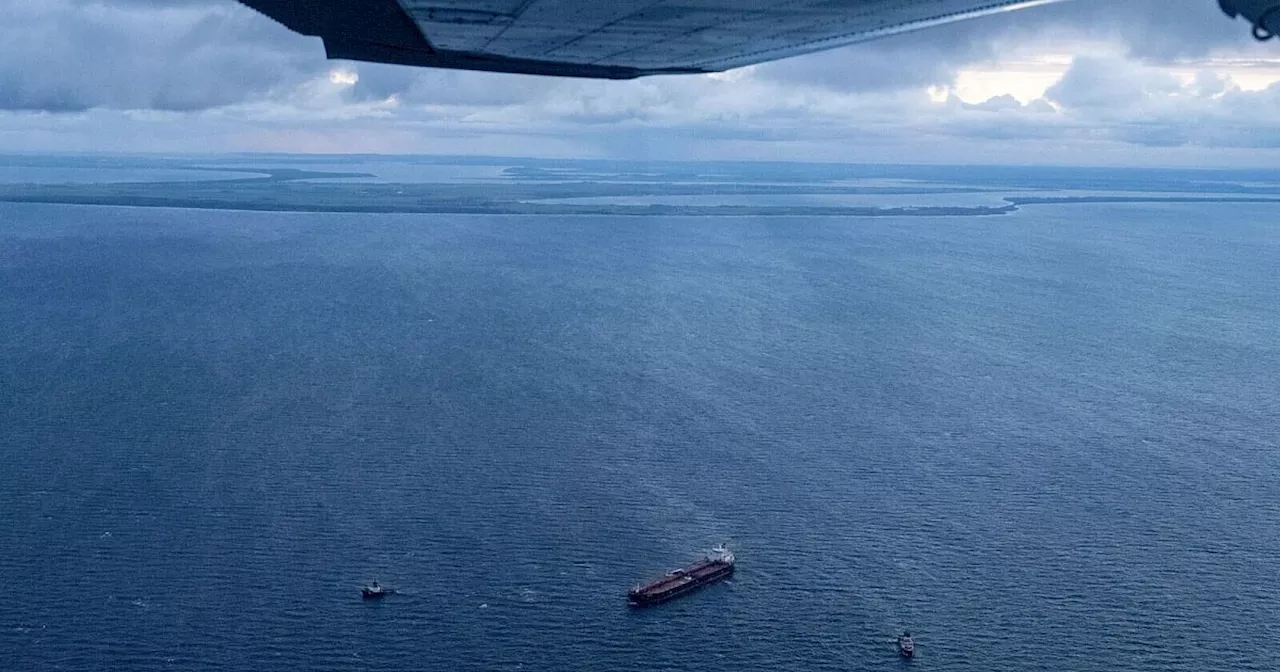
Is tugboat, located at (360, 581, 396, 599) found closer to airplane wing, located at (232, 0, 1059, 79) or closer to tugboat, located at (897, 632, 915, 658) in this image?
tugboat, located at (897, 632, 915, 658)

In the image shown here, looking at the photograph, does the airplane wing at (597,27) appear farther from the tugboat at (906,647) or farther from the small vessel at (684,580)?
the small vessel at (684,580)

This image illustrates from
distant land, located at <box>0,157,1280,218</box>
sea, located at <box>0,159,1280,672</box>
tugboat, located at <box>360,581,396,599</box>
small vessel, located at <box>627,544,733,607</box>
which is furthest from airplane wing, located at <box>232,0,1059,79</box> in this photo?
distant land, located at <box>0,157,1280,218</box>

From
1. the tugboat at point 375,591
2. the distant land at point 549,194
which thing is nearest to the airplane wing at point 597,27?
the tugboat at point 375,591

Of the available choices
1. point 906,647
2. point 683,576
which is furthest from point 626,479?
point 906,647

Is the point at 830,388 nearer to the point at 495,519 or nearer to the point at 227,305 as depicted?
the point at 495,519

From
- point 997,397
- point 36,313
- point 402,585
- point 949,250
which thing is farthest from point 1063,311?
point 36,313

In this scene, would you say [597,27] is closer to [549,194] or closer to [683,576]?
[683,576]

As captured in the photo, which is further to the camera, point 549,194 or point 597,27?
point 549,194
